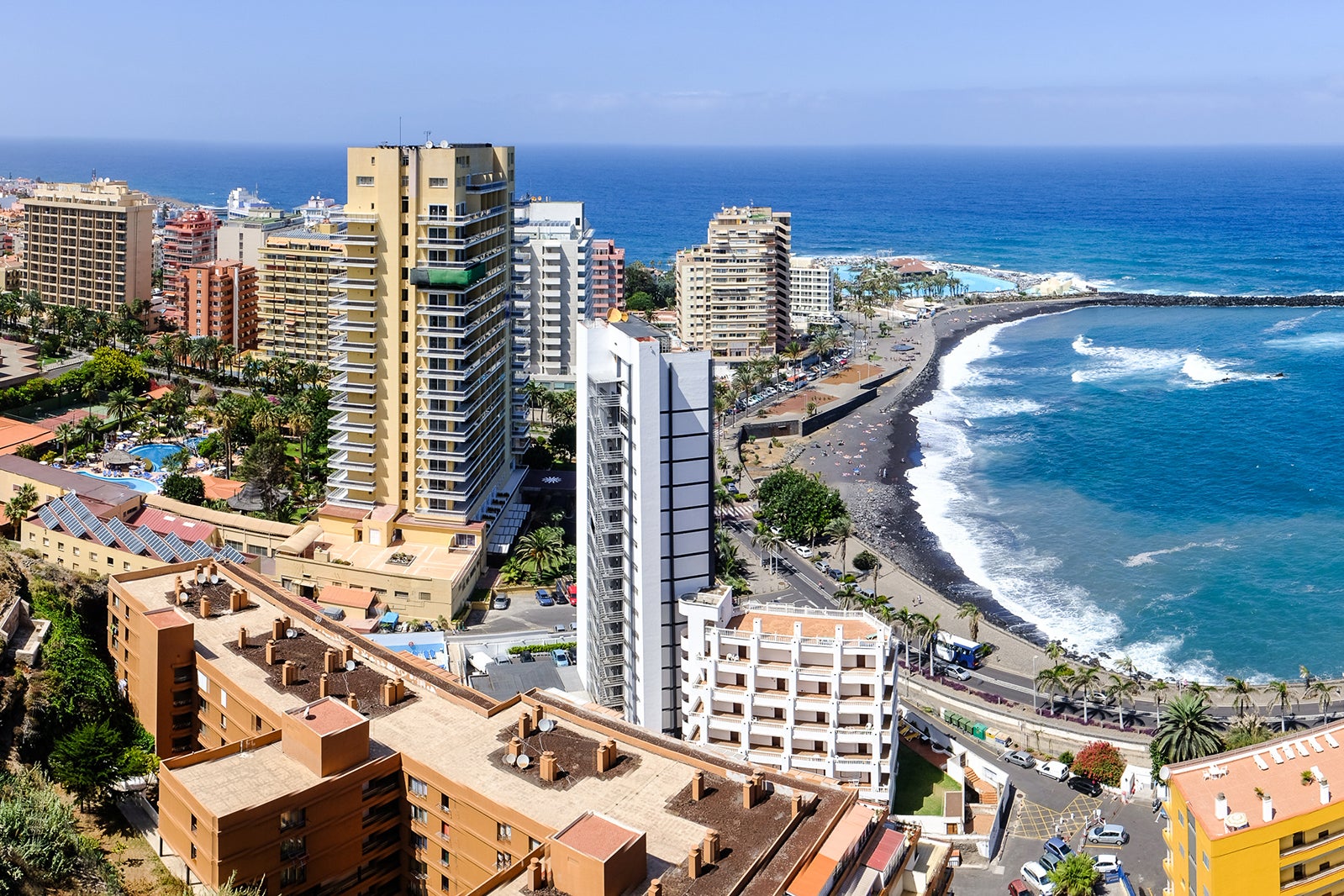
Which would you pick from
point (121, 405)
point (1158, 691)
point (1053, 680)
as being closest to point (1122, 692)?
point (1053, 680)

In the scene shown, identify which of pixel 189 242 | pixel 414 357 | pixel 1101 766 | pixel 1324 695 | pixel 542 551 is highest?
pixel 189 242

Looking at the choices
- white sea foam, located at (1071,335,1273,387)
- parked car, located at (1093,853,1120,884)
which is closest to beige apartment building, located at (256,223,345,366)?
white sea foam, located at (1071,335,1273,387)

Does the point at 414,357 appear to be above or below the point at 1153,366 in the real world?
above

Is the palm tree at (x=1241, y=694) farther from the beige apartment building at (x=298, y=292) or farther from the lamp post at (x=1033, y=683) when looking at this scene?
the beige apartment building at (x=298, y=292)

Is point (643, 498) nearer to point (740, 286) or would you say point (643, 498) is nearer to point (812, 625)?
point (812, 625)

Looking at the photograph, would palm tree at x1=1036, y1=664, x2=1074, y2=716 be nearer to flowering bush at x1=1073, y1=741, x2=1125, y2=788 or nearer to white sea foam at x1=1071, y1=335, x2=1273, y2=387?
flowering bush at x1=1073, y1=741, x2=1125, y2=788

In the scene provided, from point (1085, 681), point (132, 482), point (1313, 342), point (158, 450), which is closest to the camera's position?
point (1085, 681)
